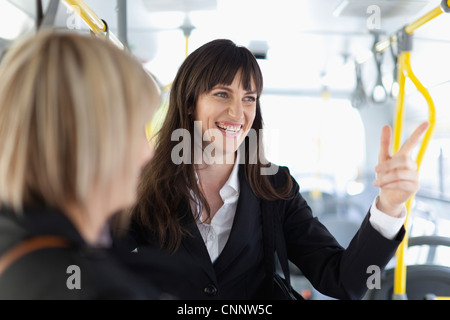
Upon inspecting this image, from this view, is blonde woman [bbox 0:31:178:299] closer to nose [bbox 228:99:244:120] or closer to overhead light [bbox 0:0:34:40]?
nose [bbox 228:99:244:120]

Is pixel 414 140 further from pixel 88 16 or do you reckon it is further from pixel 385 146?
pixel 88 16

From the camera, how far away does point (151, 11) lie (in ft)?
7.53

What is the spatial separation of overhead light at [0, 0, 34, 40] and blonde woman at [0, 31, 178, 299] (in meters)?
1.62

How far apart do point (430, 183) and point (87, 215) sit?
129 inches

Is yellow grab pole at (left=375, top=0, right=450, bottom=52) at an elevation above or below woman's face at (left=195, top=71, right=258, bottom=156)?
above

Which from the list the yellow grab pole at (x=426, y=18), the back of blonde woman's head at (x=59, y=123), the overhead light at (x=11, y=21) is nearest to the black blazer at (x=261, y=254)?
the back of blonde woman's head at (x=59, y=123)

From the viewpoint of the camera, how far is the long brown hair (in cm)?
128

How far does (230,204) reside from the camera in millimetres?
1336

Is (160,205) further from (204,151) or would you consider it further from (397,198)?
(397,198)

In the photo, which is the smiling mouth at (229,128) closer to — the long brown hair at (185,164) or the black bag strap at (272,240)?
the long brown hair at (185,164)

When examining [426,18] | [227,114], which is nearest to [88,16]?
[227,114]

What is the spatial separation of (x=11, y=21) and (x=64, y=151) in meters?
1.80

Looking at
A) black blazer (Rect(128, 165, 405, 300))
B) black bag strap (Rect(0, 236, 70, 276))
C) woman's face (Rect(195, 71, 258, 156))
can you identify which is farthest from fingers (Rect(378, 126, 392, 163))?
black bag strap (Rect(0, 236, 70, 276))
